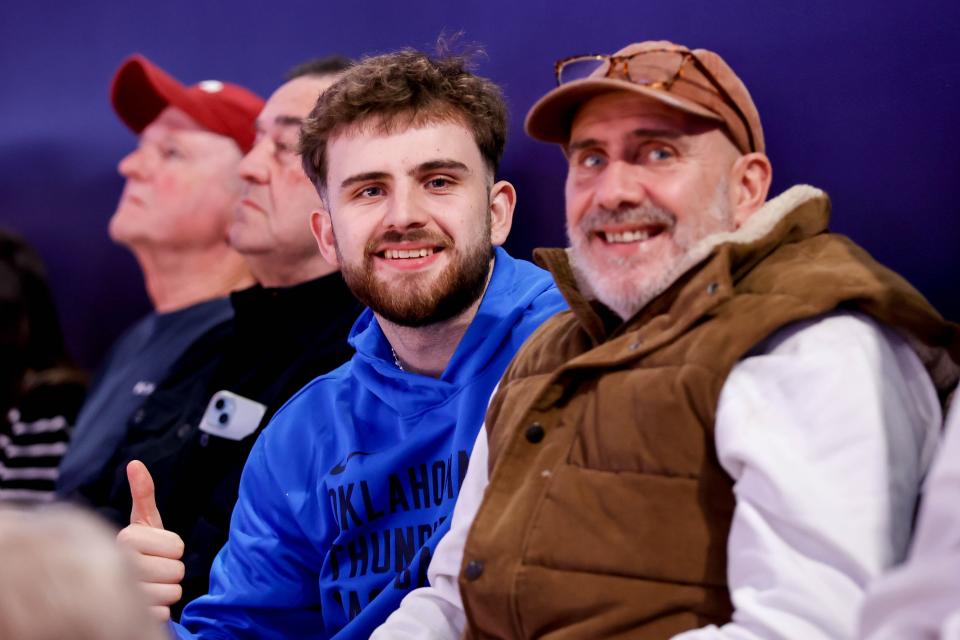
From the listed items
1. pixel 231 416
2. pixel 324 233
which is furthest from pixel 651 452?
pixel 231 416

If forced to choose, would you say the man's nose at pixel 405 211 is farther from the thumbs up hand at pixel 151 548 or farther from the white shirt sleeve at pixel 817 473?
the white shirt sleeve at pixel 817 473

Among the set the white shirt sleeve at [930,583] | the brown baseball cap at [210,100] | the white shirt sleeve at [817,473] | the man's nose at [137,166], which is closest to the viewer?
the white shirt sleeve at [930,583]

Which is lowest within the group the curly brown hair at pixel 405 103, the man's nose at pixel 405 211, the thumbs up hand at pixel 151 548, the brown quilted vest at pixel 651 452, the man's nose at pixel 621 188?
the thumbs up hand at pixel 151 548

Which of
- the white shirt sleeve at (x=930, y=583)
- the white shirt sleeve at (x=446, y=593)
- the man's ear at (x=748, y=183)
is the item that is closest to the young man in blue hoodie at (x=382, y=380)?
the white shirt sleeve at (x=446, y=593)

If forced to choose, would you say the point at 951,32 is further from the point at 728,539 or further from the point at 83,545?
the point at 83,545

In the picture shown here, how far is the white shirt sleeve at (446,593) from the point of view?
160cm

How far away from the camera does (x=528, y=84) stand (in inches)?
99.3

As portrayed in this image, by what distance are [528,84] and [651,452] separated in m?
1.30

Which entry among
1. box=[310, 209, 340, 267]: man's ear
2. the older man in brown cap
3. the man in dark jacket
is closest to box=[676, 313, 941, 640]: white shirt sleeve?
the older man in brown cap

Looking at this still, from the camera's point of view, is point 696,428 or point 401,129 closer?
point 696,428

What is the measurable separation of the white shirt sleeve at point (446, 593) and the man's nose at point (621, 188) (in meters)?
0.34

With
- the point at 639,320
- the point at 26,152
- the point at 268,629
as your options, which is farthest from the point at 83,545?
the point at 26,152

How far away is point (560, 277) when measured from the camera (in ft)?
5.21

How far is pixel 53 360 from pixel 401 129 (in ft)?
5.53
